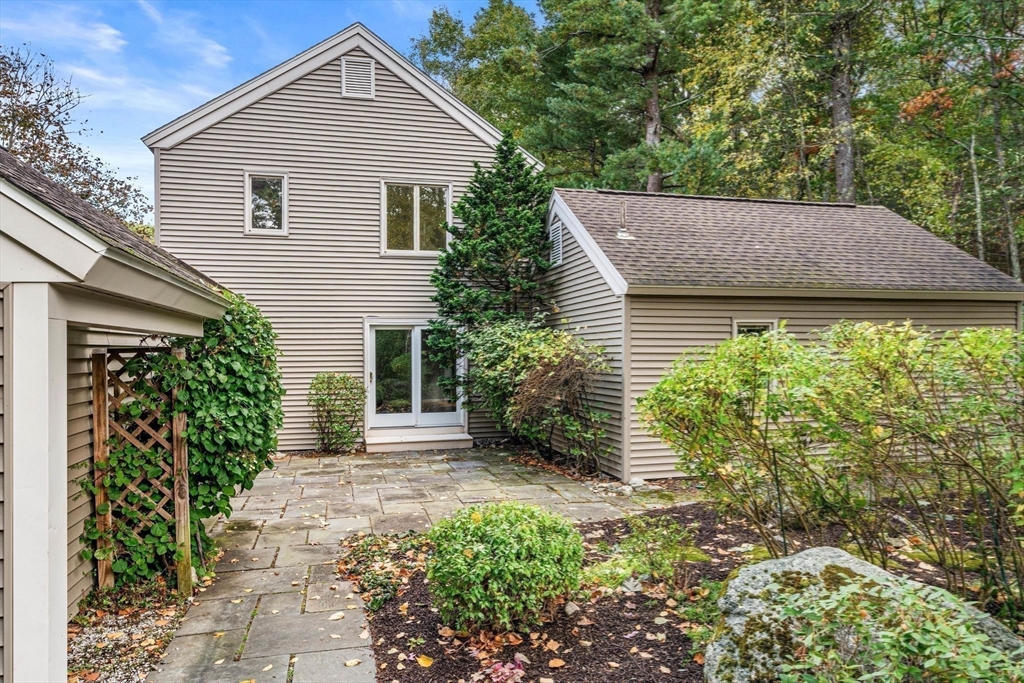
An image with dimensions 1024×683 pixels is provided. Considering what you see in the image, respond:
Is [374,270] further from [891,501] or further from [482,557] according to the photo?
[891,501]

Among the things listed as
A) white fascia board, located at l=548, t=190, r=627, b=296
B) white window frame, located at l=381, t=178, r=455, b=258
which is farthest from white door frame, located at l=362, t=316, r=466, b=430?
white fascia board, located at l=548, t=190, r=627, b=296

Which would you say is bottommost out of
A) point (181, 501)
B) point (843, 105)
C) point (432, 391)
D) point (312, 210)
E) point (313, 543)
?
point (313, 543)

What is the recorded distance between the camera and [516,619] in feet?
12.0

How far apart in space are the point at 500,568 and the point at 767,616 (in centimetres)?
141

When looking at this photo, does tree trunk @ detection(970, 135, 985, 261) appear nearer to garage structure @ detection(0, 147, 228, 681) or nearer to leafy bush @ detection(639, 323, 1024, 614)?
leafy bush @ detection(639, 323, 1024, 614)

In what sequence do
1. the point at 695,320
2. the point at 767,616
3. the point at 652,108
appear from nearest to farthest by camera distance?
the point at 767,616, the point at 695,320, the point at 652,108

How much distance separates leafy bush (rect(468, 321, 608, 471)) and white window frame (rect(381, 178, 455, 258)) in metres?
2.56

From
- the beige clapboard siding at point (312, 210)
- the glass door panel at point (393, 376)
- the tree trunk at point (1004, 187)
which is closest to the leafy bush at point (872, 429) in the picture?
the glass door panel at point (393, 376)

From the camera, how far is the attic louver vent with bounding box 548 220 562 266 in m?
10.4

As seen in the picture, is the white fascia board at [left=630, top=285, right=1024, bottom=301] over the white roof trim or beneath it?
beneath

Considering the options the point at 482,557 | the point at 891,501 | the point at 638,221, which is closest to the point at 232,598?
the point at 482,557

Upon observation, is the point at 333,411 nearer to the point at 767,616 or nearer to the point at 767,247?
the point at 767,247

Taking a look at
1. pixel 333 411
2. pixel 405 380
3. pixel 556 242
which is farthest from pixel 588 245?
pixel 333 411

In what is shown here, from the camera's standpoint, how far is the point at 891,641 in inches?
84.1
